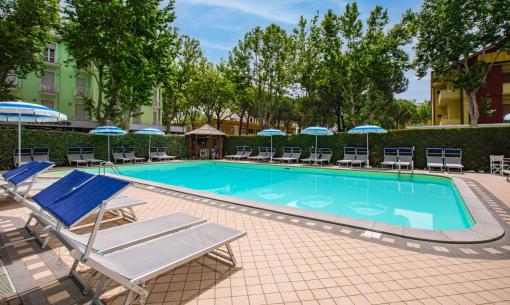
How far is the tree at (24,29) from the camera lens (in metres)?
16.9

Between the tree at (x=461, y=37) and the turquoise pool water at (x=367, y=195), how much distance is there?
45.8ft

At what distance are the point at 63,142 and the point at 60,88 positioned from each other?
16.1m

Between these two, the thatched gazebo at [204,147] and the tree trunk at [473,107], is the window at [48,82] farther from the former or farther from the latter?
the tree trunk at [473,107]

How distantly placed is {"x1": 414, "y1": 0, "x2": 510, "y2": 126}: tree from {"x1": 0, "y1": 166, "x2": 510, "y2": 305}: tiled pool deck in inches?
853

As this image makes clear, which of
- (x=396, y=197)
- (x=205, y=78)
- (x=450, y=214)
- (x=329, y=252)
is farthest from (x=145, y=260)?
(x=205, y=78)

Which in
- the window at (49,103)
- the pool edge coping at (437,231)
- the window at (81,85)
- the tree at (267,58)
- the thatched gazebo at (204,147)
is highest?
the tree at (267,58)

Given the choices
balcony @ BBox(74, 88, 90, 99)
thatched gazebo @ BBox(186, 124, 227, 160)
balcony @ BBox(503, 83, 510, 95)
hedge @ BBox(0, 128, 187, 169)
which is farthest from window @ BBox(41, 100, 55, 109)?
balcony @ BBox(503, 83, 510, 95)

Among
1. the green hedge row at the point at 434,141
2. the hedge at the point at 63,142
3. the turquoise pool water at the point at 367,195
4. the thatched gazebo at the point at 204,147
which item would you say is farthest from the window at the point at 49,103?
the green hedge row at the point at 434,141

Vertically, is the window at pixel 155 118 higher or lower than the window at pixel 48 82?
lower

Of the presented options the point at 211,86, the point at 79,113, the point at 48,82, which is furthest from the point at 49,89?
the point at 211,86

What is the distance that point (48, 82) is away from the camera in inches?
1046

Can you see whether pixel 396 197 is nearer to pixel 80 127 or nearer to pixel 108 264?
pixel 108 264

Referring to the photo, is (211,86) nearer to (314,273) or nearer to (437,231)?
(437,231)

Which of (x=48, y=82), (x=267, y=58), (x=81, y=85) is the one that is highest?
(x=267, y=58)
